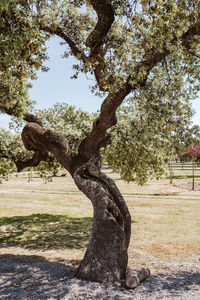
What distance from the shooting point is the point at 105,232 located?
8.34m

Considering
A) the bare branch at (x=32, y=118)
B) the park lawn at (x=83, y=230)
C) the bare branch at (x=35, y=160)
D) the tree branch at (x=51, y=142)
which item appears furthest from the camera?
the bare branch at (x=35, y=160)

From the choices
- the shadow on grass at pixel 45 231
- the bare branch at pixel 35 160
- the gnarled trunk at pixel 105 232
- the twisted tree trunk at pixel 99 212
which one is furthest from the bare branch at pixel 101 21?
the shadow on grass at pixel 45 231

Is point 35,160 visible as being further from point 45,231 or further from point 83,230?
point 83,230

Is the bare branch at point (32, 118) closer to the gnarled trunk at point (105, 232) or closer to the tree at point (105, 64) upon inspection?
the tree at point (105, 64)

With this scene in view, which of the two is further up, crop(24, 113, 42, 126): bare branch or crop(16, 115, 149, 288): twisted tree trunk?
crop(24, 113, 42, 126): bare branch

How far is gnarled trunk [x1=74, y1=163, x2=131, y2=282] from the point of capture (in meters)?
7.82

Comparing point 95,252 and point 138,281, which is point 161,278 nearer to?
point 138,281

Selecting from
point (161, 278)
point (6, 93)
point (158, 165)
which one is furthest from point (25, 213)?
point (161, 278)

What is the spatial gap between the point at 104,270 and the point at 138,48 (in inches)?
323

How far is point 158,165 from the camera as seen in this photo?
16078 mm

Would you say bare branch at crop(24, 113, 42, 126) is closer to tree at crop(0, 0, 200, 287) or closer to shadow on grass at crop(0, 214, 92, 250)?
tree at crop(0, 0, 200, 287)

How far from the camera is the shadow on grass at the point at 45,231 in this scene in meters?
13.4

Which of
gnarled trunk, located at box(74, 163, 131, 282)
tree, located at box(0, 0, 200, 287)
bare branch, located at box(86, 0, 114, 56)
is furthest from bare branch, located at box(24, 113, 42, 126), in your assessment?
bare branch, located at box(86, 0, 114, 56)

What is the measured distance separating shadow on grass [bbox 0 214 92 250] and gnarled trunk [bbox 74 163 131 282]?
4.86 m
